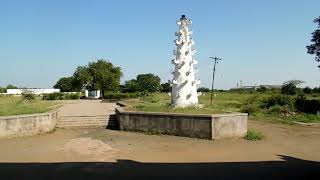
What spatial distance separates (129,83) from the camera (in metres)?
106

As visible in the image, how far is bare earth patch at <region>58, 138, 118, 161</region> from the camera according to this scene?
1388 centimetres

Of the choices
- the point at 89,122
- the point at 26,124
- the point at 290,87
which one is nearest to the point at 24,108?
the point at 89,122

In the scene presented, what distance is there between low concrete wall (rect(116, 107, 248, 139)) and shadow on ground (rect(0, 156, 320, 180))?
199 inches

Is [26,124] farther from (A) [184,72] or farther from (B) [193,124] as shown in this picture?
(A) [184,72]

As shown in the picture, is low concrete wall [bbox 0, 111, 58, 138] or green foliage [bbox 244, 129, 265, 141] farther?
green foliage [bbox 244, 129, 265, 141]

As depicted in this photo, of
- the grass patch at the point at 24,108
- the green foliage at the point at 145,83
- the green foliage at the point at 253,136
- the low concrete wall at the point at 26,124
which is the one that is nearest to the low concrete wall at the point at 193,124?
the green foliage at the point at 253,136

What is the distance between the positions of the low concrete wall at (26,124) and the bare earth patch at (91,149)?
254cm

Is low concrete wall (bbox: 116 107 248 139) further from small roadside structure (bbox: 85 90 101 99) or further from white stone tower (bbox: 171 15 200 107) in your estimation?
small roadside structure (bbox: 85 90 101 99)

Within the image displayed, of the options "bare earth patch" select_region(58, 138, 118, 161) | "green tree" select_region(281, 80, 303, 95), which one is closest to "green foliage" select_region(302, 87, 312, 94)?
"green tree" select_region(281, 80, 303, 95)

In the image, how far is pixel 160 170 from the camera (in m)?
11.6

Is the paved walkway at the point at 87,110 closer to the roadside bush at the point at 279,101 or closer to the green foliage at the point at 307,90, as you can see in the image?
the roadside bush at the point at 279,101

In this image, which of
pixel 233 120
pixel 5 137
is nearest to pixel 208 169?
pixel 233 120

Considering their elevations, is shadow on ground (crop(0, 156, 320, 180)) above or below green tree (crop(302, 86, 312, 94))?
below

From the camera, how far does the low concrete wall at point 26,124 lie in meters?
18.1
